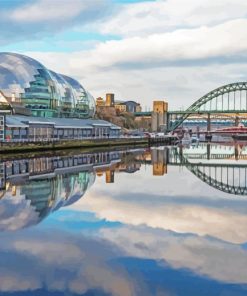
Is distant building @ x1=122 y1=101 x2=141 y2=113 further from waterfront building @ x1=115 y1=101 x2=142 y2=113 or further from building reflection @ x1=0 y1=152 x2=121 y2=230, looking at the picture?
building reflection @ x1=0 y1=152 x2=121 y2=230

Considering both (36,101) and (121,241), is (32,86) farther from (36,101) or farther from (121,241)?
(121,241)

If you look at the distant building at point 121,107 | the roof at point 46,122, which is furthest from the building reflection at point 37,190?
the distant building at point 121,107

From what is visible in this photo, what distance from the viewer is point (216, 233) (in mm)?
11359

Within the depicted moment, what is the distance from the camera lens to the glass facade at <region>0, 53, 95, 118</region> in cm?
6147

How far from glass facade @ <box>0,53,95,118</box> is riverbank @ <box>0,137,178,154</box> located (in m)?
8.26

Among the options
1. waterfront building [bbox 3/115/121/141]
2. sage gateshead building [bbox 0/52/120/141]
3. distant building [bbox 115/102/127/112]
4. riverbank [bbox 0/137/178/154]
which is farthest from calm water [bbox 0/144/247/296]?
distant building [bbox 115/102/127/112]

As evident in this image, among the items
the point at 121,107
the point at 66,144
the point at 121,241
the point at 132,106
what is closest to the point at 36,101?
the point at 66,144

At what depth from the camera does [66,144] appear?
176ft

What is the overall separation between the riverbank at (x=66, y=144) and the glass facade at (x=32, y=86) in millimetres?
8262

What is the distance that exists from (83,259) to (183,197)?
9.03 metres

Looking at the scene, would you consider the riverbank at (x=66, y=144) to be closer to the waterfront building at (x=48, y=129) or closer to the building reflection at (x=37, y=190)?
the waterfront building at (x=48, y=129)

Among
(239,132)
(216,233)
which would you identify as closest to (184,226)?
(216,233)

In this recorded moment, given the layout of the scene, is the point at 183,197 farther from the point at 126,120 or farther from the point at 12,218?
the point at 126,120

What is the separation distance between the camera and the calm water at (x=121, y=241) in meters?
7.68
